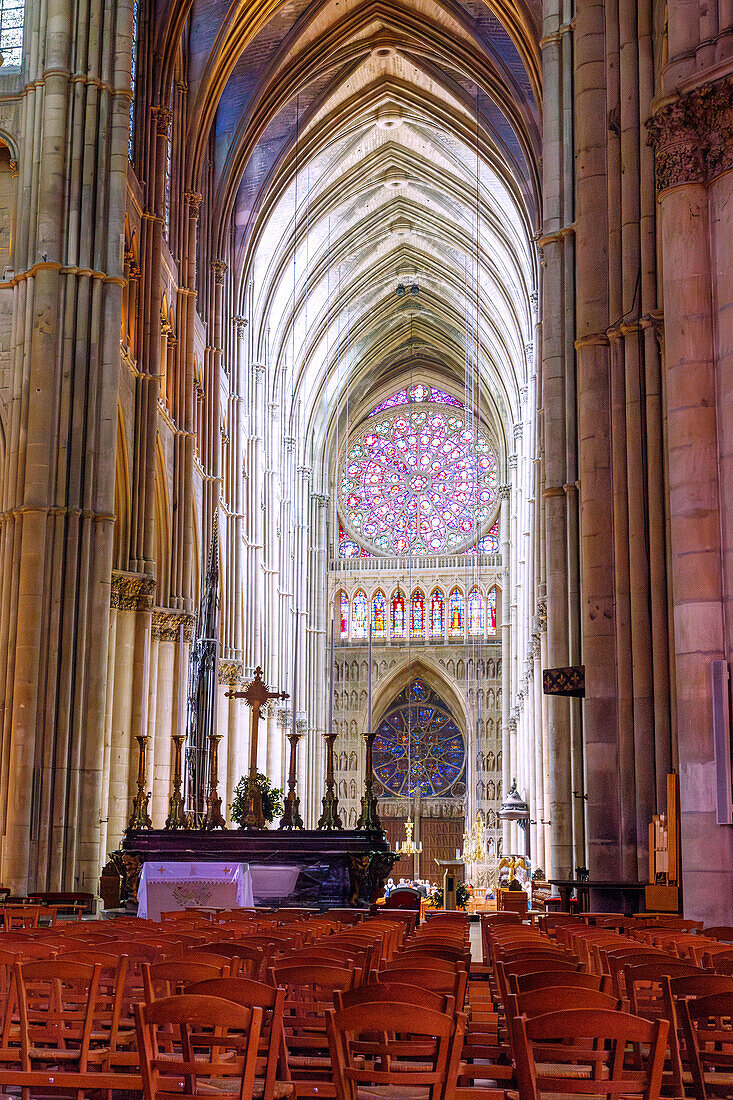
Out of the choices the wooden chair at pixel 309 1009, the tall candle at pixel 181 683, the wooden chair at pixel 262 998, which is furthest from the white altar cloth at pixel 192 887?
the tall candle at pixel 181 683

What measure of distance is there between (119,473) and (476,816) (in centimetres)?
2822

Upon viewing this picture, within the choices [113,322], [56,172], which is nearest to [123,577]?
[113,322]

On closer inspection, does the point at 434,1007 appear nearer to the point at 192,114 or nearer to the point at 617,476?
the point at 617,476

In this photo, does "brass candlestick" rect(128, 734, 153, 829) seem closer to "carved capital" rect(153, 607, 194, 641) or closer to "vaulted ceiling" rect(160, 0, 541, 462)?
"carved capital" rect(153, 607, 194, 641)

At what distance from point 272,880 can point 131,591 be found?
9.66 m

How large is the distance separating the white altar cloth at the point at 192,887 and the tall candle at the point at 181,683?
41.0 ft

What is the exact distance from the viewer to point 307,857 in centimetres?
1709

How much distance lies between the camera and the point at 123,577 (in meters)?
25.1

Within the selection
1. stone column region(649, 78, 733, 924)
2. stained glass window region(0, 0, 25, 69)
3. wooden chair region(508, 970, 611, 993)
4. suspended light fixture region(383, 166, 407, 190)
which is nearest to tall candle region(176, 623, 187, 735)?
stained glass window region(0, 0, 25, 69)

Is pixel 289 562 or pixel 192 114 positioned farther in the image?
pixel 289 562

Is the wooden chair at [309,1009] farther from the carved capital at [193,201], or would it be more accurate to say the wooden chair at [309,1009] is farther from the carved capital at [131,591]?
the carved capital at [193,201]

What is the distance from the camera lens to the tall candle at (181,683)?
94.0ft

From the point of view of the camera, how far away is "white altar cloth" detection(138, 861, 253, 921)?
1588 cm

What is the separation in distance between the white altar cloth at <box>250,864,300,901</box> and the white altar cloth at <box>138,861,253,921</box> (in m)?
0.68
